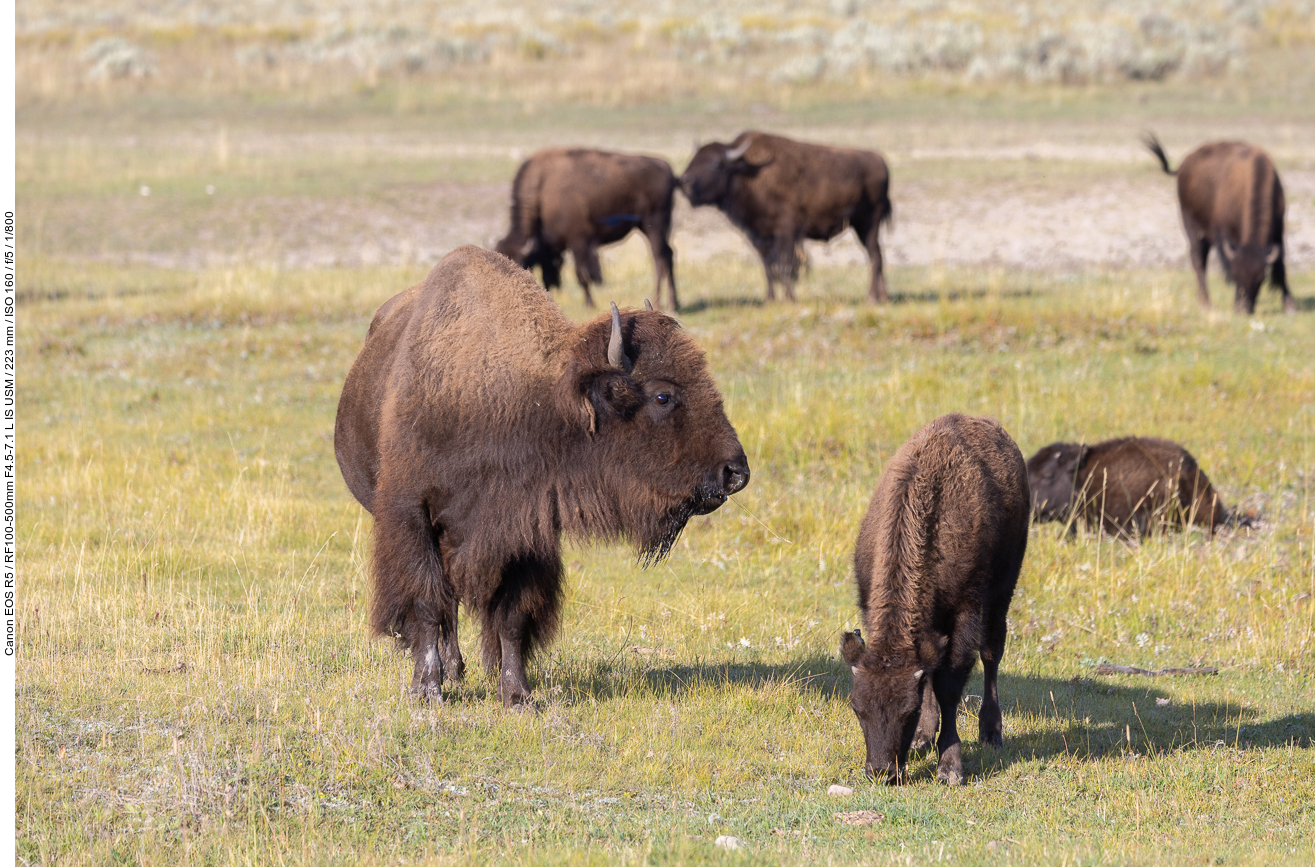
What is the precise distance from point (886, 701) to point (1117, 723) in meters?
1.86

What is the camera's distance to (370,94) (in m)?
41.3

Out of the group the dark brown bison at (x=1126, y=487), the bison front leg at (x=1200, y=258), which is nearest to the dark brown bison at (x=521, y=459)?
the dark brown bison at (x=1126, y=487)

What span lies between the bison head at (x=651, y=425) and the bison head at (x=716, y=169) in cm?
1420

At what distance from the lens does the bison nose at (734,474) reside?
618 centimetres

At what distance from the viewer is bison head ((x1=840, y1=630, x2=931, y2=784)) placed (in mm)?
6109

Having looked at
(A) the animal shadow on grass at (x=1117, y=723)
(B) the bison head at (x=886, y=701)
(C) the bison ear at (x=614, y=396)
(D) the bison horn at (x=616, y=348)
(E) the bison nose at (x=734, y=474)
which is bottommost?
(A) the animal shadow on grass at (x=1117, y=723)

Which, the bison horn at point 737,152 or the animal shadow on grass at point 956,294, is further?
the bison horn at point 737,152

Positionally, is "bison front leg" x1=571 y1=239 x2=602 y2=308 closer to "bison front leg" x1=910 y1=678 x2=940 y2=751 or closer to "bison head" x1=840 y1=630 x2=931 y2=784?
"bison front leg" x1=910 y1=678 x2=940 y2=751

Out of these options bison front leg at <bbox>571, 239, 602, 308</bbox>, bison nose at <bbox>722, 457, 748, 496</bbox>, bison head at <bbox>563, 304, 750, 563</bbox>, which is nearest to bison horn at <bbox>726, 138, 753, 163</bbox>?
bison front leg at <bbox>571, 239, 602, 308</bbox>

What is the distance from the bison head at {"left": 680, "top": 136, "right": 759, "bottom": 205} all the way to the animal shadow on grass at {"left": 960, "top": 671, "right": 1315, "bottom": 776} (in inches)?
519

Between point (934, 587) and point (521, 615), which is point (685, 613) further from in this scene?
point (934, 587)

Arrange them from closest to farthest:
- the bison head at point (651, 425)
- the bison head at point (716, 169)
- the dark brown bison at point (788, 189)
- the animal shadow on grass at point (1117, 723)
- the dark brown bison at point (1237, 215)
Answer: the bison head at point (651, 425), the animal shadow on grass at point (1117, 723), the dark brown bison at point (1237, 215), the dark brown bison at point (788, 189), the bison head at point (716, 169)

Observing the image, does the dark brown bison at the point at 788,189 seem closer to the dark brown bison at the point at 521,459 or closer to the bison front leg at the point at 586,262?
the bison front leg at the point at 586,262

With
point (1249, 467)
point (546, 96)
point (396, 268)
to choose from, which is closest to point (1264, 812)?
point (1249, 467)
